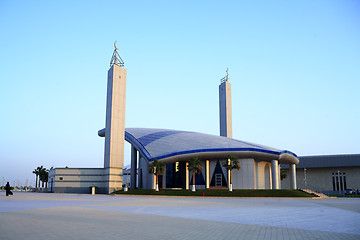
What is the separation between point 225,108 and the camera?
9438cm

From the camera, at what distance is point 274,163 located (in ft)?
207

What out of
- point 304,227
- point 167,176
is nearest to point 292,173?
point 167,176

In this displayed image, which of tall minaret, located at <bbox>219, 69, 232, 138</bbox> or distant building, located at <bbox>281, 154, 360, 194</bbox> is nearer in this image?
distant building, located at <bbox>281, 154, 360, 194</bbox>

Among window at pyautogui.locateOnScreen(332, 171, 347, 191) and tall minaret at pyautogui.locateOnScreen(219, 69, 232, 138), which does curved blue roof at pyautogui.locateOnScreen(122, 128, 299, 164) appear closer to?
tall minaret at pyautogui.locateOnScreen(219, 69, 232, 138)

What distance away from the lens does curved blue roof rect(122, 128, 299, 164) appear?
6100cm

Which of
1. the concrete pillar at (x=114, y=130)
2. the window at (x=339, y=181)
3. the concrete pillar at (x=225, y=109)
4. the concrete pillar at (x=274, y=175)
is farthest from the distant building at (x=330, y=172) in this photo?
the concrete pillar at (x=114, y=130)

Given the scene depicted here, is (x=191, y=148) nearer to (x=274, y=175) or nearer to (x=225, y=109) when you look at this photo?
(x=274, y=175)

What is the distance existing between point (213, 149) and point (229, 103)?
120 feet

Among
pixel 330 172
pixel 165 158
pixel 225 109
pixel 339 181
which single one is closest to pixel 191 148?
pixel 165 158

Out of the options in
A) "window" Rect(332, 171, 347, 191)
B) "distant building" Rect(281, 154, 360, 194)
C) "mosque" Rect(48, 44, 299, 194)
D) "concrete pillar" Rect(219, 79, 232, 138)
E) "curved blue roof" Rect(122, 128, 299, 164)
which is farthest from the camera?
"concrete pillar" Rect(219, 79, 232, 138)

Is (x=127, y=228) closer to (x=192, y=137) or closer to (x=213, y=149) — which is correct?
(x=213, y=149)

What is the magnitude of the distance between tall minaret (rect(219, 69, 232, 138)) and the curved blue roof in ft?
65.5

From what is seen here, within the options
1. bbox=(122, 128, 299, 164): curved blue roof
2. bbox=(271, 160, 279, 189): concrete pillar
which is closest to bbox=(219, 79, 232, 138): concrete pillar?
bbox=(122, 128, 299, 164): curved blue roof

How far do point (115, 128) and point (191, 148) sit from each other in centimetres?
1565
